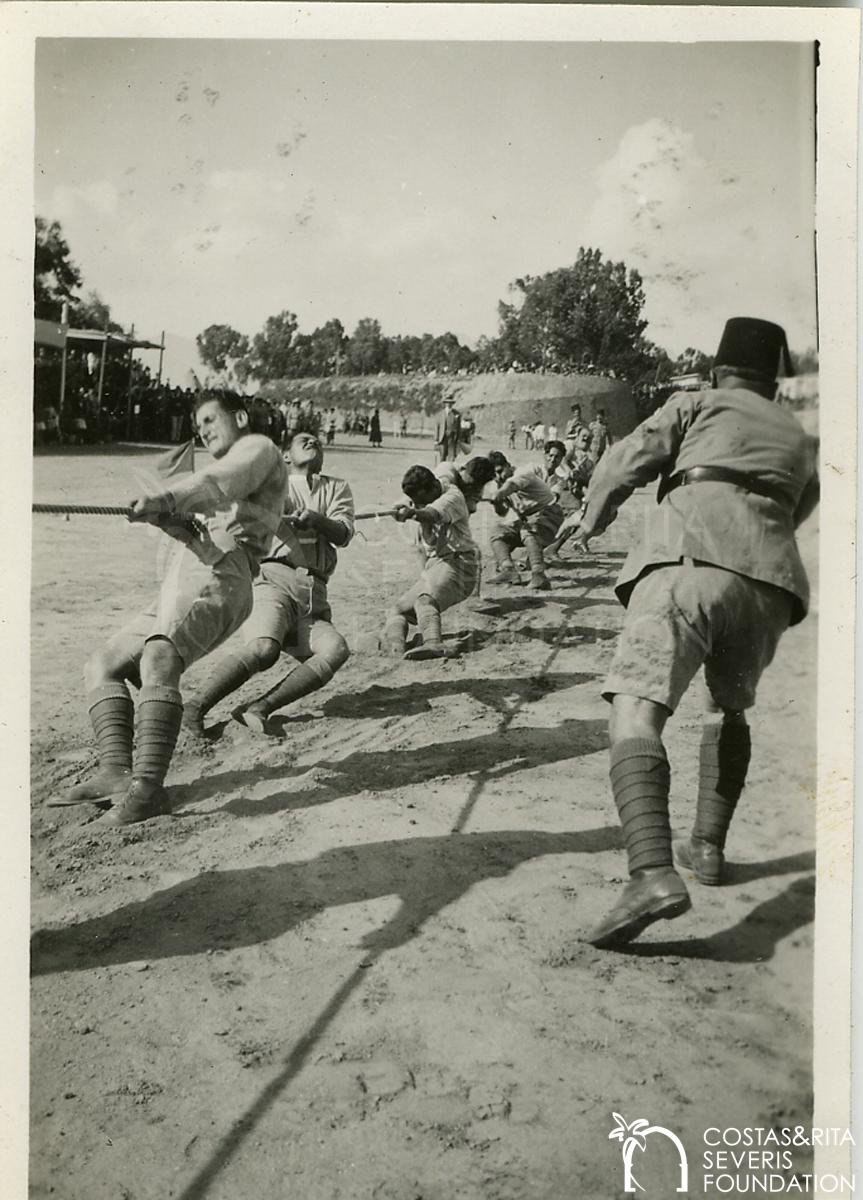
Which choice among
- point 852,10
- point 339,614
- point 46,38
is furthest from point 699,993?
point 46,38

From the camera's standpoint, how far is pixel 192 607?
3.18 metres

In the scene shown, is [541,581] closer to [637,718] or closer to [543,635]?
[543,635]

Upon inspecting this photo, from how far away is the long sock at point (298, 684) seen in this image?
3266 mm

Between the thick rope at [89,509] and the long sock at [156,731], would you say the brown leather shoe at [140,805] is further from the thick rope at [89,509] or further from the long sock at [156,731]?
the thick rope at [89,509]

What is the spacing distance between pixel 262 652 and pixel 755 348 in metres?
1.72

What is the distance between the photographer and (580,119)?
3.15m

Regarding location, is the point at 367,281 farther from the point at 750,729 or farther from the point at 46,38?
the point at 750,729

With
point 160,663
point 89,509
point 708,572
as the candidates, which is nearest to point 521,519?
point 708,572

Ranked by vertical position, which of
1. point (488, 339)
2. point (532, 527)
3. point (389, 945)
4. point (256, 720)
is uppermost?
point (488, 339)

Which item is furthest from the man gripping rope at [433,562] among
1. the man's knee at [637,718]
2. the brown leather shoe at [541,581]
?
the man's knee at [637,718]

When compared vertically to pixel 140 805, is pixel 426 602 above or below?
above

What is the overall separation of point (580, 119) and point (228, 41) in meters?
1.08

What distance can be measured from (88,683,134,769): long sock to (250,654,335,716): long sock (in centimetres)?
38

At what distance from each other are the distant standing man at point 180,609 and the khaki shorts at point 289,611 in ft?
0.23
